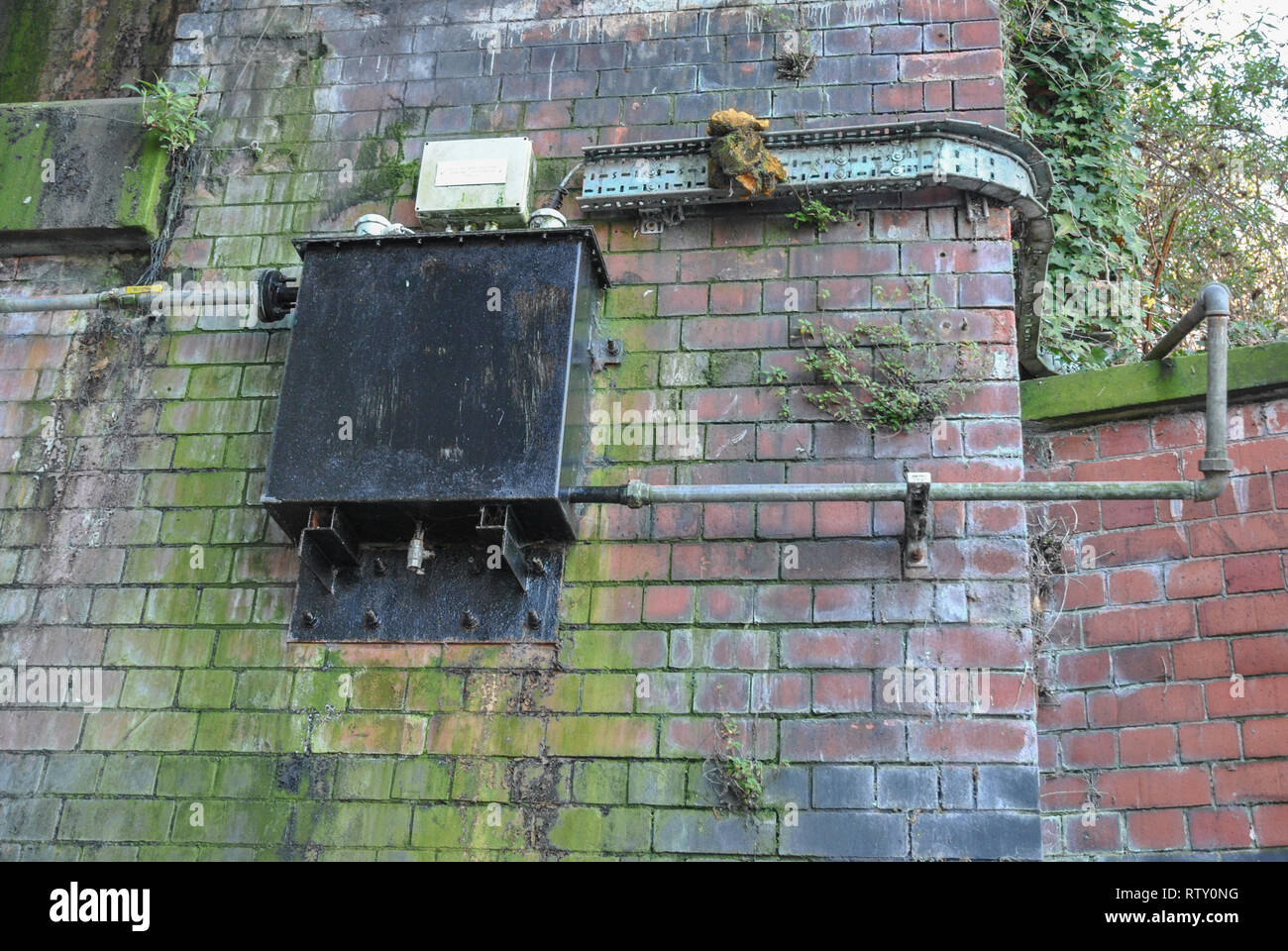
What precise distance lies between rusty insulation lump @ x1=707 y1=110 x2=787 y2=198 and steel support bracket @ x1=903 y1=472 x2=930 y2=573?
1451mm

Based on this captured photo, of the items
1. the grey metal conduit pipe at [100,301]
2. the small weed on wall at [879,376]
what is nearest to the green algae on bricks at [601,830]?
the small weed on wall at [879,376]

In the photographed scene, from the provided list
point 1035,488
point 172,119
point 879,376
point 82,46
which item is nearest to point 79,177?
point 172,119

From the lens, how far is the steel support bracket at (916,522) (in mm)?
4371

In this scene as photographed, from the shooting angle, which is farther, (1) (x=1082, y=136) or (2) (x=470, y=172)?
(1) (x=1082, y=136)

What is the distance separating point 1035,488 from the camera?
433 centimetres

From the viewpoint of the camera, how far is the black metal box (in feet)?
15.2

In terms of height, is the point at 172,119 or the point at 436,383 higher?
the point at 172,119

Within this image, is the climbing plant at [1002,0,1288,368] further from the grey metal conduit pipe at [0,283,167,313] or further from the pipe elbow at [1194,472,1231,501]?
the grey metal conduit pipe at [0,283,167,313]

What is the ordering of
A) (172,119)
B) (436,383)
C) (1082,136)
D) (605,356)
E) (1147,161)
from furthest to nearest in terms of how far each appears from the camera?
(1147,161), (1082,136), (172,119), (605,356), (436,383)

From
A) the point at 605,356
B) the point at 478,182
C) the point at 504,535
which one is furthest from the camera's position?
the point at 478,182

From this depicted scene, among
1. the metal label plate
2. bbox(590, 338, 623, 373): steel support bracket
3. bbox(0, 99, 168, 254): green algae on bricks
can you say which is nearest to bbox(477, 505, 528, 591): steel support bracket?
bbox(590, 338, 623, 373): steel support bracket

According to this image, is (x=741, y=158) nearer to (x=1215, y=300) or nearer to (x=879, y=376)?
(x=879, y=376)

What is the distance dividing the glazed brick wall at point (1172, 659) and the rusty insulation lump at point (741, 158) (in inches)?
76.5

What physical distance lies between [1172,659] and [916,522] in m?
1.38
